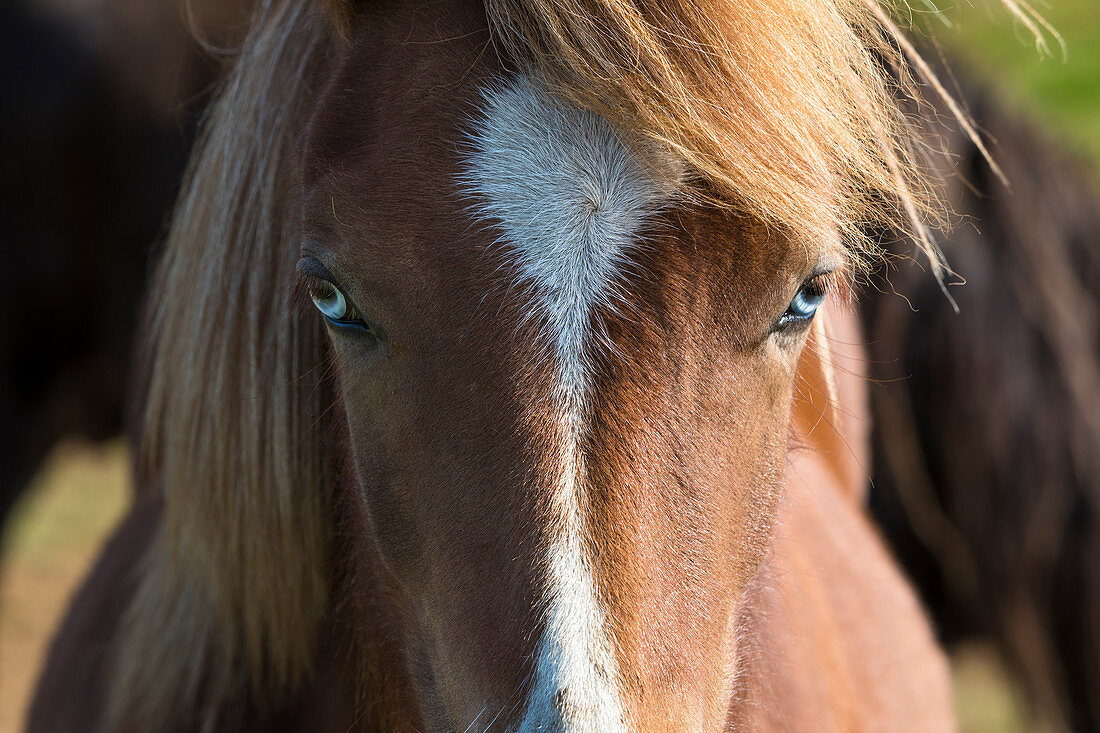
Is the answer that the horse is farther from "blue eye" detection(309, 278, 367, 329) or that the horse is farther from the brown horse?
"blue eye" detection(309, 278, 367, 329)

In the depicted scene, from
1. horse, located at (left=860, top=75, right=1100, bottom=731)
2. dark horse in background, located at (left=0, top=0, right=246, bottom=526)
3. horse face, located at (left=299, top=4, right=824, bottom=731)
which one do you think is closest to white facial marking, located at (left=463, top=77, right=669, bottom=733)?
horse face, located at (left=299, top=4, right=824, bottom=731)

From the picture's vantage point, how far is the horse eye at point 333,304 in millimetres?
1027

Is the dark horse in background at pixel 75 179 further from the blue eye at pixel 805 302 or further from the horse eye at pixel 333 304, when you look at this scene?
the blue eye at pixel 805 302

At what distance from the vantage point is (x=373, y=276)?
972mm

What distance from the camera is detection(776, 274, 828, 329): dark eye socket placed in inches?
41.5

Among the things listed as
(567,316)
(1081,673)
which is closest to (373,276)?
(567,316)

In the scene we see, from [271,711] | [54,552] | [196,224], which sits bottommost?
[54,552]

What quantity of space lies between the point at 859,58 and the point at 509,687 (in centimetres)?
74

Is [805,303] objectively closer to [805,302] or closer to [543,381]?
[805,302]

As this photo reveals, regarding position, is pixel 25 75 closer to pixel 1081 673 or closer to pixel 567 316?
pixel 567 316

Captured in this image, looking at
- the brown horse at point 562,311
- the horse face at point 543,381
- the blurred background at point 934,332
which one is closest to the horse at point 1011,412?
the blurred background at point 934,332

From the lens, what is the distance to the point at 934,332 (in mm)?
2857

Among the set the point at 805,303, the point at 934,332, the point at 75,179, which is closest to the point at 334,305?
the point at 805,303

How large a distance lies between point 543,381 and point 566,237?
0.14 meters
